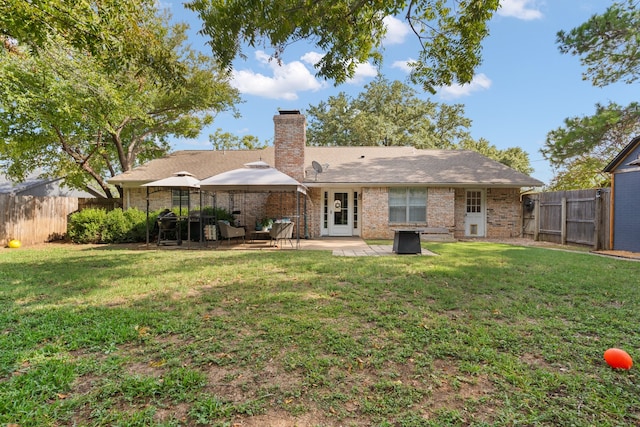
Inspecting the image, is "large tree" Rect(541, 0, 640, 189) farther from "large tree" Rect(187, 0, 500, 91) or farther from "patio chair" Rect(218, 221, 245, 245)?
"patio chair" Rect(218, 221, 245, 245)

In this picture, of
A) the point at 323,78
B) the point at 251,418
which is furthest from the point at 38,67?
the point at 251,418

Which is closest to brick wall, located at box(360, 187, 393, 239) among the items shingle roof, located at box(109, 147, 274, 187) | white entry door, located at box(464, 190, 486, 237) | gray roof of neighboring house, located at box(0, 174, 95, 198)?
white entry door, located at box(464, 190, 486, 237)

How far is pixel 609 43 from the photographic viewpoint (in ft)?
38.3

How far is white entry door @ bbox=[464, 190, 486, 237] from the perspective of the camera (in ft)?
46.6

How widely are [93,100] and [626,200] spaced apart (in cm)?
1760

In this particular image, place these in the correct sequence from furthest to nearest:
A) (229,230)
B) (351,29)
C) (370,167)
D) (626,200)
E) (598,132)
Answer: (370,167) < (598,132) < (229,230) < (626,200) < (351,29)

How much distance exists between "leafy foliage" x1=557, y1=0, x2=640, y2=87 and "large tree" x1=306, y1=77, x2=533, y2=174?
41.7 feet

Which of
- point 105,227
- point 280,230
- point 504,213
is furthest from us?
point 504,213

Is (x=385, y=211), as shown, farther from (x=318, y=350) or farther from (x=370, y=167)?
(x=318, y=350)

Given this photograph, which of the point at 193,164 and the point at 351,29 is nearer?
the point at 351,29

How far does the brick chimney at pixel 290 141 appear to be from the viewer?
529 inches

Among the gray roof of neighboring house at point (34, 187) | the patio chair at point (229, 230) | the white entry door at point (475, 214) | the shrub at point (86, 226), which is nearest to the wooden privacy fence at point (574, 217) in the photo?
the white entry door at point (475, 214)

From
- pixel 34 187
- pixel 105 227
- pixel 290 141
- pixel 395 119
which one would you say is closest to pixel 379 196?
pixel 290 141

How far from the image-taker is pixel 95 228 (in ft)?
39.1
